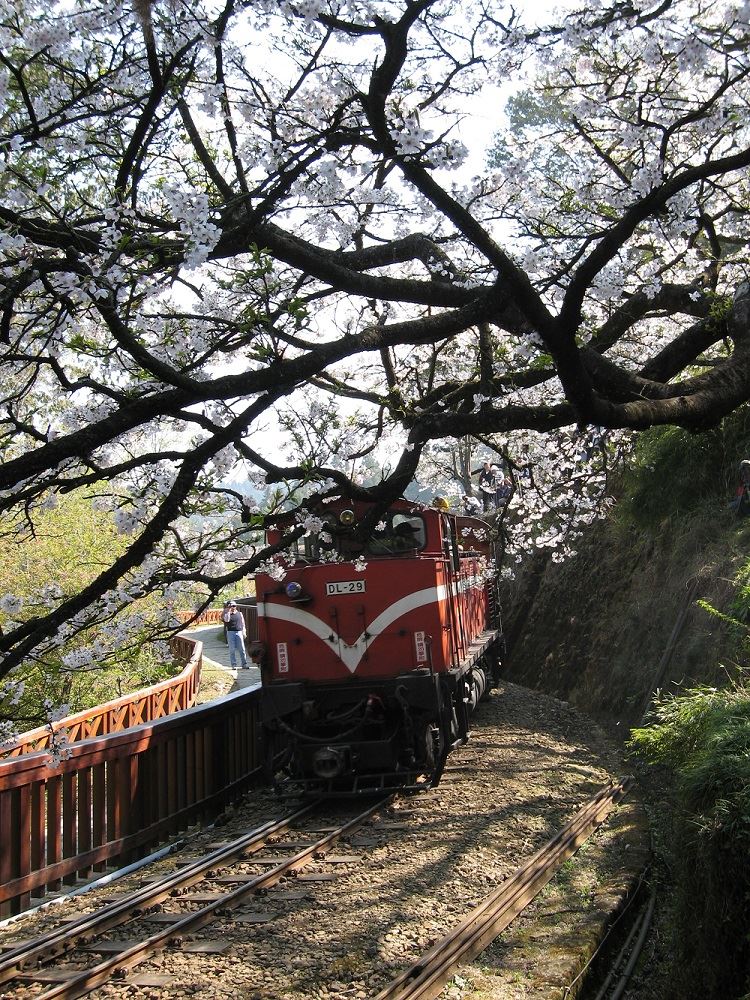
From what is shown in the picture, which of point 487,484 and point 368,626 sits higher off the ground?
point 487,484

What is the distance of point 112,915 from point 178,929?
63 centimetres

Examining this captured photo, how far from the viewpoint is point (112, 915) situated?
6.31 meters

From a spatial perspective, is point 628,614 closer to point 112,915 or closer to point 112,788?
point 112,788

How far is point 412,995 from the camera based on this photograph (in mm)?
4730

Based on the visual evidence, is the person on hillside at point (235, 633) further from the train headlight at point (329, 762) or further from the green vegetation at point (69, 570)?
the train headlight at point (329, 762)

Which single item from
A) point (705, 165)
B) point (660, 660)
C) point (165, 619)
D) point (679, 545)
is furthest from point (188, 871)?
point (679, 545)

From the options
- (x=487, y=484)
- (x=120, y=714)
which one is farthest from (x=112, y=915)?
(x=487, y=484)

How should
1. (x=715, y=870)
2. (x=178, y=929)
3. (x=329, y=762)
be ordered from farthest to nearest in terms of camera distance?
(x=329, y=762) < (x=178, y=929) < (x=715, y=870)

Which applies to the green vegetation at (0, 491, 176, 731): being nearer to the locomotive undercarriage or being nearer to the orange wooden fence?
the orange wooden fence

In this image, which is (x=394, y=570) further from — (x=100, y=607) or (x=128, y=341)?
(x=128, y=341)

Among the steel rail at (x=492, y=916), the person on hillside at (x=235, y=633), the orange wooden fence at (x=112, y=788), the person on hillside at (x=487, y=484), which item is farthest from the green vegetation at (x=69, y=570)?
the person on hillside at (x=235, y=633)

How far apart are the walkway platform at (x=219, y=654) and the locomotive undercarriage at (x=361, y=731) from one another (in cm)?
231

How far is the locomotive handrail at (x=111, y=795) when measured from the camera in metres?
6.94

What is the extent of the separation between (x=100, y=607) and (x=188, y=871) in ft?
10.9
